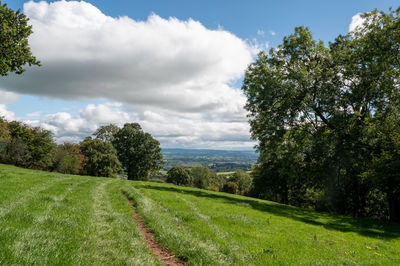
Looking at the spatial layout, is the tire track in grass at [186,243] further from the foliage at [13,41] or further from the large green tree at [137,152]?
the large green tree at [137,152]

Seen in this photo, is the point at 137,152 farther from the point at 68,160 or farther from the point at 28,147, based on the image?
the point at 28,147

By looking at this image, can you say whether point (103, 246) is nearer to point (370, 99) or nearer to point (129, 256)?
point (129, 256)

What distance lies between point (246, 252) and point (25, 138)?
66603mm

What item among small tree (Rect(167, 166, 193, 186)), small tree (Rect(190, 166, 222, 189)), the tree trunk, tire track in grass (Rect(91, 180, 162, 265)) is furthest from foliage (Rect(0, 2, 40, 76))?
small tree (Rect(190, 166, 222, 189))

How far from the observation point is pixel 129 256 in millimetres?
6148

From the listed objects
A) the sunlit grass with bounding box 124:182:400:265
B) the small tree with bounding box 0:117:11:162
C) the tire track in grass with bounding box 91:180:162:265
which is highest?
the small tree with bounding box 0:117:11:162

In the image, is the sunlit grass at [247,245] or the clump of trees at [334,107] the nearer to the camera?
the sunlit grass at [247,245]

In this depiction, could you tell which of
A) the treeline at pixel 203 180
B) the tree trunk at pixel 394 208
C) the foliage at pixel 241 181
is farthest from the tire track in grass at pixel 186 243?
the foliage at pixel 241 181

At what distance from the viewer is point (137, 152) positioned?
67.3 meters

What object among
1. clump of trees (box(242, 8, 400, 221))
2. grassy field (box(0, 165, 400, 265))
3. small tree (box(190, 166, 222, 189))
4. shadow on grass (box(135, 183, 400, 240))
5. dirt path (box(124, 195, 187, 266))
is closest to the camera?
grassy field (box(0, 165, 400, 265))

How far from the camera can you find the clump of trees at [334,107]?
21.6 meters

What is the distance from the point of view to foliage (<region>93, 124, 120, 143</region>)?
75.3 m

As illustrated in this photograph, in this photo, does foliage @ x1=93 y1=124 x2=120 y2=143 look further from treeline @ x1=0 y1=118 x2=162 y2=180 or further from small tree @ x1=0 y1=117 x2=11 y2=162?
small tree @ x1=0 y1=117 x2=11 y2=162

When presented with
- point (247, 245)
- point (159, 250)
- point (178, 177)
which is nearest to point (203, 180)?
point (178, 177)
